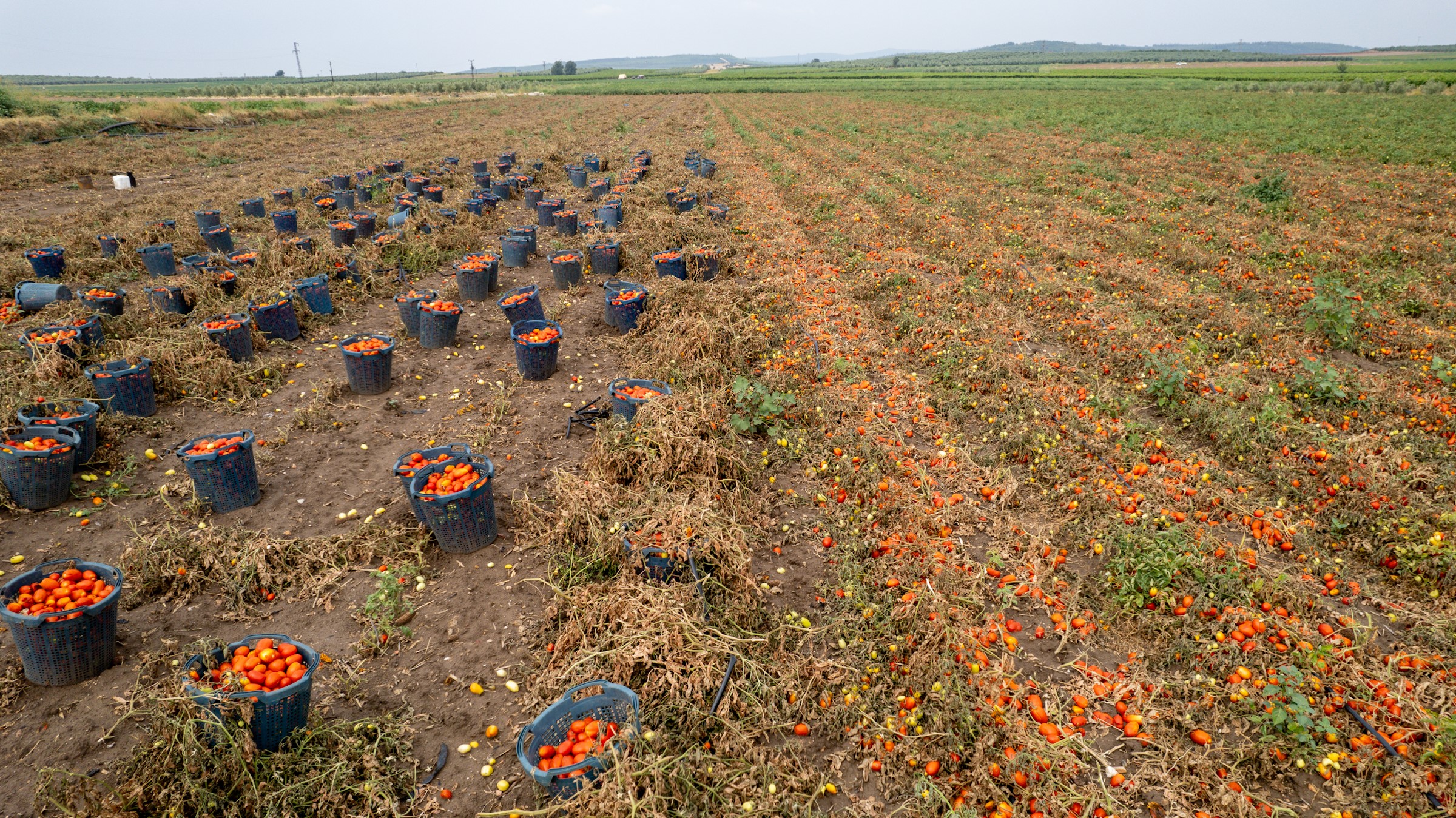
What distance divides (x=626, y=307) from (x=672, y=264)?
2.07 m

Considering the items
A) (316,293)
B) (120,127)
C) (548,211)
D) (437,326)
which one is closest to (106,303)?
(316,293)

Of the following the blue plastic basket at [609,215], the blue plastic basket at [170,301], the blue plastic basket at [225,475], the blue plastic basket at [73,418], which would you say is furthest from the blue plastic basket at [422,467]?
the blue plastic basket at [609,215]

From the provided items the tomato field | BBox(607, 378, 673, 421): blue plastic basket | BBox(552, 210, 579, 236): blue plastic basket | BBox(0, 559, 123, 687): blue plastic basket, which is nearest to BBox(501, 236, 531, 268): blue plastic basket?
the tomato field

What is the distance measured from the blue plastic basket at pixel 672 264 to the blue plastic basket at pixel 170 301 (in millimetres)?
7443

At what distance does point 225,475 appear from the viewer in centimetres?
620

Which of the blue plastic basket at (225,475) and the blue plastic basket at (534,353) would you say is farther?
the blue plastic basket at (534,353)

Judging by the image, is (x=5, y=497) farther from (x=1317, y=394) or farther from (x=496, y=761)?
(x=1317, y=394)

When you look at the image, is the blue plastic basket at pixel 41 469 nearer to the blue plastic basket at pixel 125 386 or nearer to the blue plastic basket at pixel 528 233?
the blue plastic basket at pixel 125 386

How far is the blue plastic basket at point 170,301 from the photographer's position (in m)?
9.95

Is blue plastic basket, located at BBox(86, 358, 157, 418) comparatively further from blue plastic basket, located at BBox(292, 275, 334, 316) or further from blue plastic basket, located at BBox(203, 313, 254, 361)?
blue plastic basket, located at BBox(292, 275, 334, 316)

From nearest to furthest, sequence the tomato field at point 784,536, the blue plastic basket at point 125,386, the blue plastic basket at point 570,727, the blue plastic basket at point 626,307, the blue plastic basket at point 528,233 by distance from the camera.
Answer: the blue plastic basket at point 570,727 → the tomato field at point 784,536 → the blue plastic basket at point 125,386 → the blue plastic basket at point 626,307 → the blue plastic basket at point 528,233

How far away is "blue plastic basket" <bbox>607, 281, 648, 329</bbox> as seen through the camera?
10.3m

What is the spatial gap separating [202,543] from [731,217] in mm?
14345

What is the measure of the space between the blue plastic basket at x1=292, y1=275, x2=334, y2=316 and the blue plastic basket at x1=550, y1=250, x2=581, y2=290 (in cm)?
378
